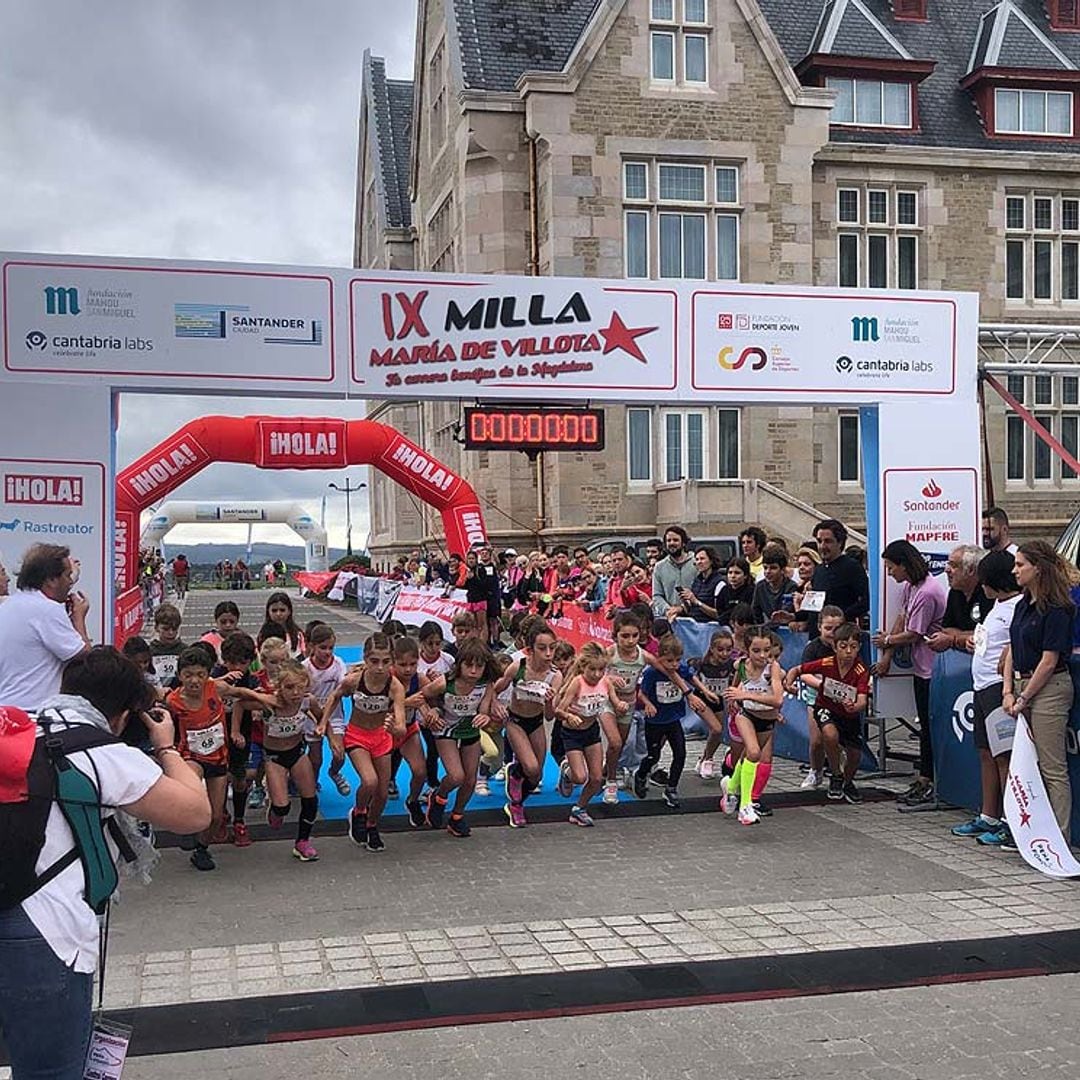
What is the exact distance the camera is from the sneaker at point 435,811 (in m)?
8.97

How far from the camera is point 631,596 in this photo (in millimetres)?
14484

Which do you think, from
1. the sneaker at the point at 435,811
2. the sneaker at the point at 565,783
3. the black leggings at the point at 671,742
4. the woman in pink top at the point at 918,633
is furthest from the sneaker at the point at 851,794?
the sneaker at the point at 435,811

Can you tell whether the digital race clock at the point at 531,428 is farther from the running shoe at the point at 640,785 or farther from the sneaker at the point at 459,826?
the sneaker at the point at 459,826

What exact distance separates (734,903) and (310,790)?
9.53ft

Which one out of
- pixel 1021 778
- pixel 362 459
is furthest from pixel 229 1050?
pixel 362 459

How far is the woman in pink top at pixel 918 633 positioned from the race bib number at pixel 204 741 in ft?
17.0

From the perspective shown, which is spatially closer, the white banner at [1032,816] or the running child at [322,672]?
the white banner at [1032,816]

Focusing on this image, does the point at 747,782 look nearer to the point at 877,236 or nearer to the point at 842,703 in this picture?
the point at 842,703

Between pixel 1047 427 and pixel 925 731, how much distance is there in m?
22.4

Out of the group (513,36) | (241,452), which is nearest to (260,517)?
(513,36)

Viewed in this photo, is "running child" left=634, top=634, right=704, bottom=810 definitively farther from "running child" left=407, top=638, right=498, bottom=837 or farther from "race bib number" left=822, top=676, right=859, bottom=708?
"running child" left=407, top=638, right=498, bottom=837

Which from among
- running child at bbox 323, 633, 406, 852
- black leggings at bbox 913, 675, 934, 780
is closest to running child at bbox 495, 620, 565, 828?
running child at bbox 323, 633, 406, 852

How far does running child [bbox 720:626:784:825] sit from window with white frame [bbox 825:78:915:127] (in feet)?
75.0

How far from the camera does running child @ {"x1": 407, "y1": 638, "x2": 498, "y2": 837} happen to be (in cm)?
861
